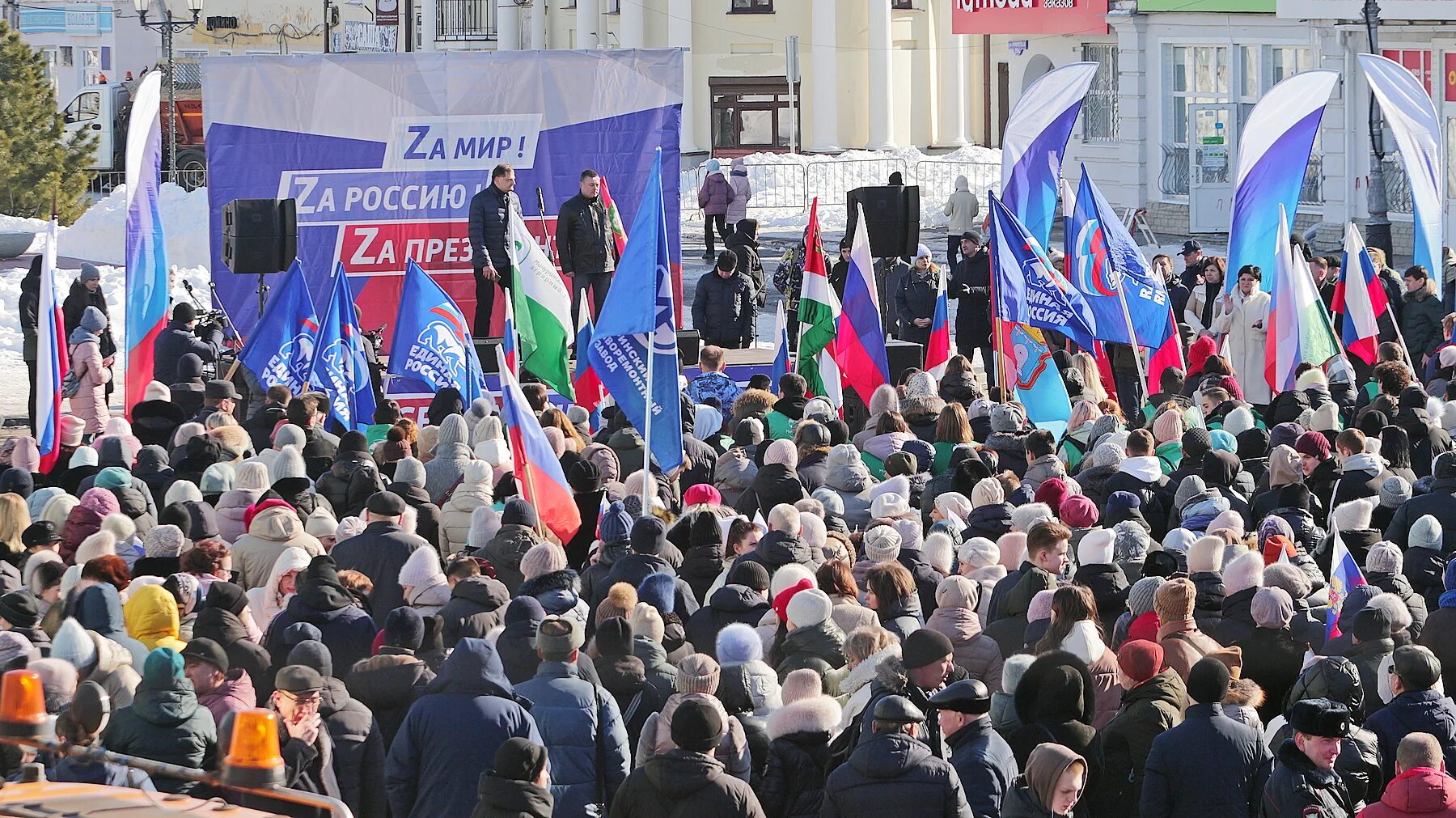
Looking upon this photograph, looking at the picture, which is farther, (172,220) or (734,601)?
(172,220)

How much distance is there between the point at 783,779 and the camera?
6801mm

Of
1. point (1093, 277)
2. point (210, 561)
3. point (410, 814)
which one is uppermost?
point (1093, 277)

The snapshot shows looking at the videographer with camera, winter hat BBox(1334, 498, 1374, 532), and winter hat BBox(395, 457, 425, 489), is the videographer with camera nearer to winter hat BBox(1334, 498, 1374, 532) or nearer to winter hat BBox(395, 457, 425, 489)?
winter hat BBox(395, 457, 425, 489)

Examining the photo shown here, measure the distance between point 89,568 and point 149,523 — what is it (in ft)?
5.39

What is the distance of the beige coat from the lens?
647 inches

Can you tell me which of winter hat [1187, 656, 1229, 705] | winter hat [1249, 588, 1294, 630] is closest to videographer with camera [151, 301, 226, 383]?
winter hat [1249, 588, 1294, 630]

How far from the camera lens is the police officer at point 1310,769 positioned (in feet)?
20.5

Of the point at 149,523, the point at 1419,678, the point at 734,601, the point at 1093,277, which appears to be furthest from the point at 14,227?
the point at 1419,678

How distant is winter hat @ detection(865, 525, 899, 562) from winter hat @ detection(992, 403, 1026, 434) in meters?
3.22

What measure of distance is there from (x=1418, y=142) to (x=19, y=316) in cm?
1547

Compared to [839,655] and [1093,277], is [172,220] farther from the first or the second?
[839,655]

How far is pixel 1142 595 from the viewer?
26.6 ft

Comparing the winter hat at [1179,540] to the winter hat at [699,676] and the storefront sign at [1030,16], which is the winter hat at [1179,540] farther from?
the storefront sign at [1030,16]

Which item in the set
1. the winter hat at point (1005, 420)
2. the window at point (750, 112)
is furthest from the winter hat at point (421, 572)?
the window at point (750, 112)
